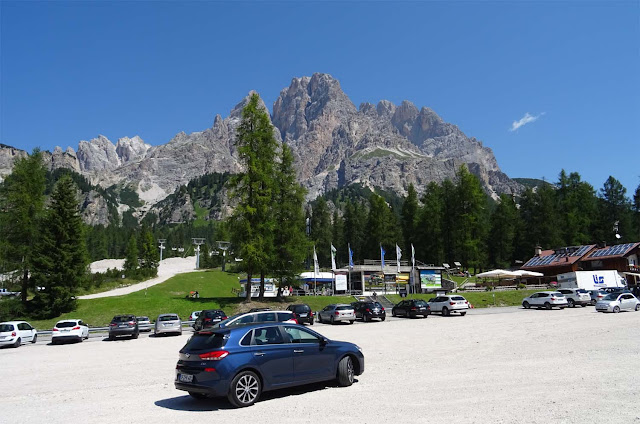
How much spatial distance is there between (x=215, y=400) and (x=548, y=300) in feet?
126

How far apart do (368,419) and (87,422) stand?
17.5 ft

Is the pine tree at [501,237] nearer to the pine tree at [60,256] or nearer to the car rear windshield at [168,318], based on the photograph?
the car rear windshield at [168,318]

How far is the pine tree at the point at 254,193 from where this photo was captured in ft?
139

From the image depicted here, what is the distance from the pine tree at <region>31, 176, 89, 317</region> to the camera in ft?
126

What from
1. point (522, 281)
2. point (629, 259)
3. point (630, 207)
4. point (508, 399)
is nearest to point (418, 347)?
point (508, 399)

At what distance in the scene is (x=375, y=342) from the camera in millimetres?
20672

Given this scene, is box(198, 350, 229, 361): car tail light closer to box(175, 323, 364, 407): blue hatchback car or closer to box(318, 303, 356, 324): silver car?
box(175, 323, 364, 407): blue hatchback car

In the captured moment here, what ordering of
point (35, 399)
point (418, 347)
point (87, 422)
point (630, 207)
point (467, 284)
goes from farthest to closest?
1. point (630, 207)
2. point (467, 284)
3. point (418, 347)
4. point (35, 399)
5. point (87, 422)

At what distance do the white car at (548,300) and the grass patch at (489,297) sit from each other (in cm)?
677

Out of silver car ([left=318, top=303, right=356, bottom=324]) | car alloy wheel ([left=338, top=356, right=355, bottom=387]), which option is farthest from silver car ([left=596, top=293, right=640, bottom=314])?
car alloy wheel ([left=338, top=356, right=355, bottom=387])

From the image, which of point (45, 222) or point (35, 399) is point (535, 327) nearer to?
point (35, 399)

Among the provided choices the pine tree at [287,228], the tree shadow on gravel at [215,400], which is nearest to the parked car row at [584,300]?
the pine tree at [287,228]

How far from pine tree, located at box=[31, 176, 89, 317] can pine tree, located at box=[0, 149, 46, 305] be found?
1031mm

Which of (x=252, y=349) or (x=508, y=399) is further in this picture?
(x=252, y=349)
